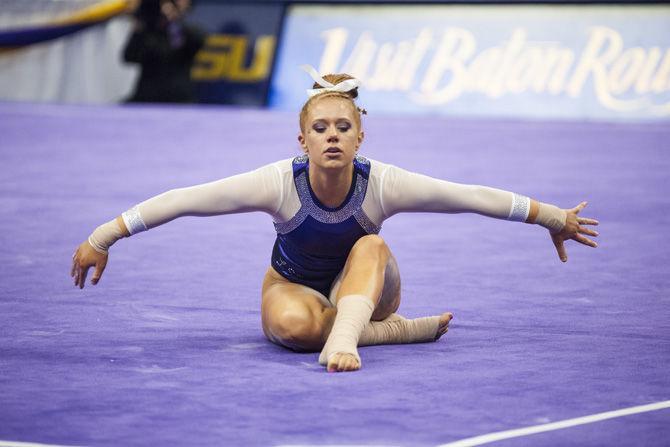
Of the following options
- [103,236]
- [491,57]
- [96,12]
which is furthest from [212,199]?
[96,12]

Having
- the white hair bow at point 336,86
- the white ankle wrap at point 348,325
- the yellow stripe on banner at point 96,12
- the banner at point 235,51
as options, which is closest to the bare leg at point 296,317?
the white ankle wrap at point 348,325

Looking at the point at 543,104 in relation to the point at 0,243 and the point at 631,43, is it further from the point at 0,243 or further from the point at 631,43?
the point at 0,243

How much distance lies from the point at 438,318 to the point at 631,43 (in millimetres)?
9343

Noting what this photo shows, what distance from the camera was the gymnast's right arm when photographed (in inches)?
157

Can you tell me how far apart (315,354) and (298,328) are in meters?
0.12

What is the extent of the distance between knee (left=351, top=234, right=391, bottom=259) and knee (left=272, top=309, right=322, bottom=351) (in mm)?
264

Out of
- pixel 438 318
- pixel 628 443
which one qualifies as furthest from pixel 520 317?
pixel 628 443

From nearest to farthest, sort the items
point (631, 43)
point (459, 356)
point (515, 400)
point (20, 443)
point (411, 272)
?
point (20, 443) < point (515, 400) < point (459, 356) < point (411, 272) < point (631, 43)

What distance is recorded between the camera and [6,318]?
15.1 ft

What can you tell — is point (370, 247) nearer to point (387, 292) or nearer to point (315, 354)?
point (387, 292)

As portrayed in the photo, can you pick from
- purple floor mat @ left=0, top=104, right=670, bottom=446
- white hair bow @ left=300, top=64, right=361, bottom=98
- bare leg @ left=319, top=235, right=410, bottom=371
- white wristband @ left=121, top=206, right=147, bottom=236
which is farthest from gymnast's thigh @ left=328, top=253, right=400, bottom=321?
white wristband @ left=121, top=206, right=147, bottom=236

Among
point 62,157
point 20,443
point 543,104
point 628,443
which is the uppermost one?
point 543,104

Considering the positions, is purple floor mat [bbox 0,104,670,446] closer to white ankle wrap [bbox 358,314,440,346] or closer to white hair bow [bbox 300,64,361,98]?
white ankle wrap [bbox 358,314,440,346]

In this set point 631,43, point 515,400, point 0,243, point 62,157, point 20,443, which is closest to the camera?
point 20,443
